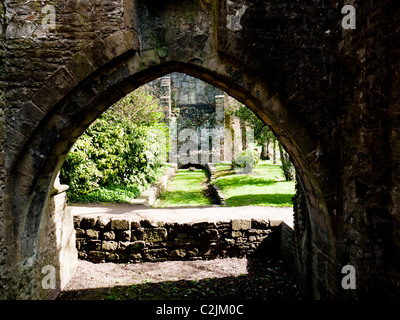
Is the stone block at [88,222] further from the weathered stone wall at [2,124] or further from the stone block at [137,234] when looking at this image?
the weathered stone wall at [2,124]


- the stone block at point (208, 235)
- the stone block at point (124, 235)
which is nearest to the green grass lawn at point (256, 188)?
the stone block at point (208, 235)

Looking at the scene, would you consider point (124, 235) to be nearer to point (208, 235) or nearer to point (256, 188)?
point (208, 235)

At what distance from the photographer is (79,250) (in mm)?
5625

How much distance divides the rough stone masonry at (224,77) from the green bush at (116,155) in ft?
16.4

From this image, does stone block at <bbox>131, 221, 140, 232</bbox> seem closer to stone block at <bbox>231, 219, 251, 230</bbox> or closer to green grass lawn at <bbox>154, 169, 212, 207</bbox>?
stone block at <bbox>231, 219, 251, 230</bbox>

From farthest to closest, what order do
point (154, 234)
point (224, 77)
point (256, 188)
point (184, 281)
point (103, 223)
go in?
point (256, 188)
point (154, 234)
point (103, 223)
point (184, 281)
point (224, 77)

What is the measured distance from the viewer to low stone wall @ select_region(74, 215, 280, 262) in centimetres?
556

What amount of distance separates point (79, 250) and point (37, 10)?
4380 mm

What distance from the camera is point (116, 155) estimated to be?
8.99m

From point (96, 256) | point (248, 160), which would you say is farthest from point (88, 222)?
point (248, 160)

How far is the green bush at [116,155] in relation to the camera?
25.9ft

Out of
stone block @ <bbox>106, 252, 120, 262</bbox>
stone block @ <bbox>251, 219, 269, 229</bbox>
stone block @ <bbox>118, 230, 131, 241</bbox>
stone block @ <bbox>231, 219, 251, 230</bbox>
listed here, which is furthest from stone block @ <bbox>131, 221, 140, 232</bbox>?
stone block @ <bbox>251, 219, 269, 229</bbox>

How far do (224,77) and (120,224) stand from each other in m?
3.77
